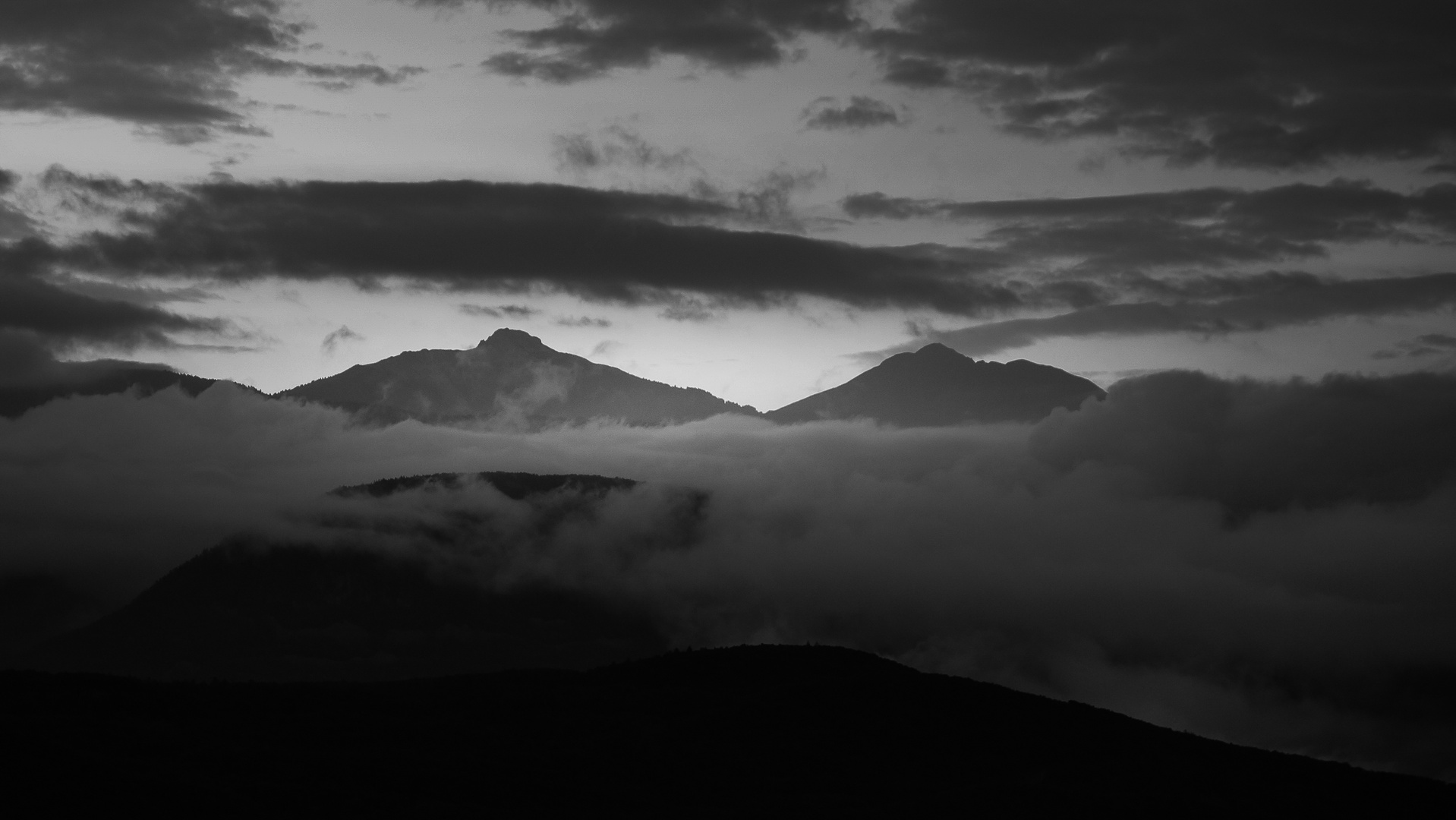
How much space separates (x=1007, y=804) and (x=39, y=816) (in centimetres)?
9019

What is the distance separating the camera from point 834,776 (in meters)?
196

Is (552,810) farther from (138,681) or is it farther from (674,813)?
(138,681)

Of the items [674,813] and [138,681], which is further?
[138,681]

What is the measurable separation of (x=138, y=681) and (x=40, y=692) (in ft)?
41.5

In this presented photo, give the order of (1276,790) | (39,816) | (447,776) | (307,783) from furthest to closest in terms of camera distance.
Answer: (1276,790)
(447,776)
(307,783)
(39,816)

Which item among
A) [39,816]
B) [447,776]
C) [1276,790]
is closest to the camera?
[39,816]

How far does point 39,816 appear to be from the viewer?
146625mm

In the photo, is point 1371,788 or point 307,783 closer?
point 307,783

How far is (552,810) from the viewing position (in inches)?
6747

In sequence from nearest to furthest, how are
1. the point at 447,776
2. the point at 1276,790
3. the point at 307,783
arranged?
the point at 307,783, the point at 447,776, the point at 1276,790

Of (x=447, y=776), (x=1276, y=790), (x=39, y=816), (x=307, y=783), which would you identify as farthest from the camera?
(x=1276, y=790)

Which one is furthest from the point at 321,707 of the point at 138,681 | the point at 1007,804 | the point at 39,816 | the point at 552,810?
the point at 1007,804

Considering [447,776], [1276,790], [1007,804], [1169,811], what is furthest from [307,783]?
[1276,790]

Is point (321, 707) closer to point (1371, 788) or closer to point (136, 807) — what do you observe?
point (136, 807)
